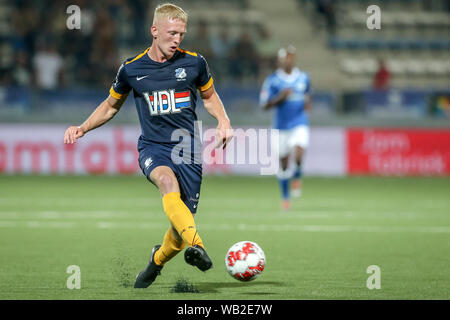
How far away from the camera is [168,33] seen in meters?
6.64

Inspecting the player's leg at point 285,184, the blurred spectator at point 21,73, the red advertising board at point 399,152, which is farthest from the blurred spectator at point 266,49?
the player's leg at point 285,184

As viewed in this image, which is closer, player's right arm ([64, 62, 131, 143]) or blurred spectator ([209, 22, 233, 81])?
player's right arm ([64, 62, 131, 143])

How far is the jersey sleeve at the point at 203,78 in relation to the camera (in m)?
6.99

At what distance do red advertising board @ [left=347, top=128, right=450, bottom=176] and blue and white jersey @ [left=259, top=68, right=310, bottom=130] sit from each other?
579 cm

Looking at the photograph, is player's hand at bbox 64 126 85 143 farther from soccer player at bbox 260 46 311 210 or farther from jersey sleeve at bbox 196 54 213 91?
soccer player at bbox 260 46 311 210

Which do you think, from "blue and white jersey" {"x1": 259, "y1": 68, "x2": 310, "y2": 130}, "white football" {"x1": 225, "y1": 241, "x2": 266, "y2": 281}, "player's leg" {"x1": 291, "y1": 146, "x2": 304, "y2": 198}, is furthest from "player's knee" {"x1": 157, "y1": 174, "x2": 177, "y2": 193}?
"player's leg" {"x1": 291, "y1": 146, "x2": 304, "y2": 198}

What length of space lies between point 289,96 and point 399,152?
6.53 m

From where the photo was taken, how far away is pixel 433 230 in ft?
37.4

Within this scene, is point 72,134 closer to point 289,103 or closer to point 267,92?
point 267,92

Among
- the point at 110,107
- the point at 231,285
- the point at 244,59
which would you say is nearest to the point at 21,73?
the point at 244,59

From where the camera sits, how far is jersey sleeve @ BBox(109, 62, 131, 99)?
6992 mm

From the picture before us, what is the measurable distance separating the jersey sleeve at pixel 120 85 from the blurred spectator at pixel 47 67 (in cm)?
1449
